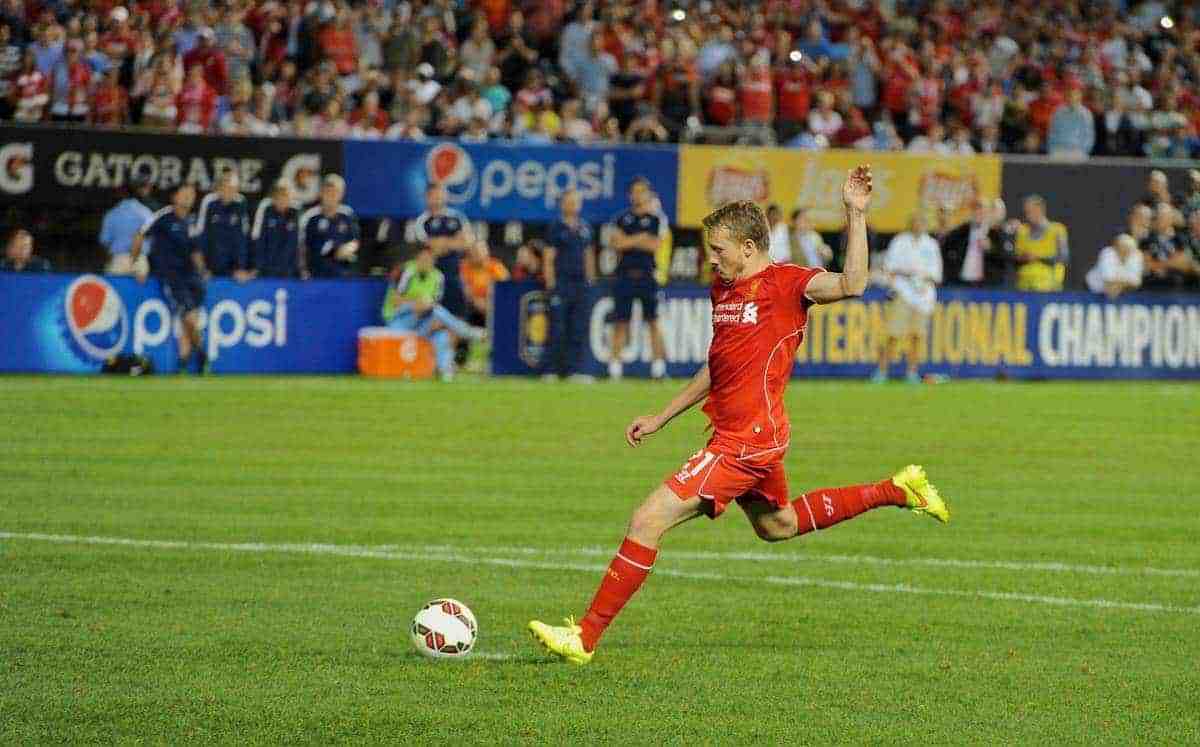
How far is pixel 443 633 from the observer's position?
8086 millimetres

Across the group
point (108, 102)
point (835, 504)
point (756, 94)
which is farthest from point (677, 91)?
point (835, 504)

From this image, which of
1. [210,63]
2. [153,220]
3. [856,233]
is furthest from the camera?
[210,63]

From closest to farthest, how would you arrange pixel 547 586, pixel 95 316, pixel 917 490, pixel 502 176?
pixel 917 490 < pixel 547 586 < pixel 95 316 < pixel 502 176

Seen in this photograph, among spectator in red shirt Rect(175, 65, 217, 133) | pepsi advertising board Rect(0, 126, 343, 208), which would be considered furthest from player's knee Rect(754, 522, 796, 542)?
spectator in red shirt Rect(175, 65, 217, 133)

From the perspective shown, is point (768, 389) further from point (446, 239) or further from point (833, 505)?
point (446, 239)

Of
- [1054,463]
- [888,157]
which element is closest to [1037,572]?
[1054,463]

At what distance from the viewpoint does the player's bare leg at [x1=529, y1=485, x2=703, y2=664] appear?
314 inches

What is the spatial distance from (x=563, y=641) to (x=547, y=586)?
7.21 feet

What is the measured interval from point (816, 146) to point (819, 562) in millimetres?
17833

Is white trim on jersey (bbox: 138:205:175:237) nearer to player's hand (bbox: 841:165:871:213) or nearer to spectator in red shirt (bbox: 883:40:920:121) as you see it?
spectator in red shirt (bbox: 883:40:920:121)

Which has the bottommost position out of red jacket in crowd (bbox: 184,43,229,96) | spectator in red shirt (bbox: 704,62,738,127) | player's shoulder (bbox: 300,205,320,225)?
player's shoulder (bbox: 300,205,320,225)

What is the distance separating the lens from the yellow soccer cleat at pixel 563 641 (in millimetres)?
7926

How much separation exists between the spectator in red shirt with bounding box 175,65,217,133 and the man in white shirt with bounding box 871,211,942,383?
8618mm

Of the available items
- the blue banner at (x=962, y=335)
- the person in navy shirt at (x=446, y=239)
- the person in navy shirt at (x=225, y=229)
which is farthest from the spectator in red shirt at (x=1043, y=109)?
the person in navy shirt at (x=225, y=229)
